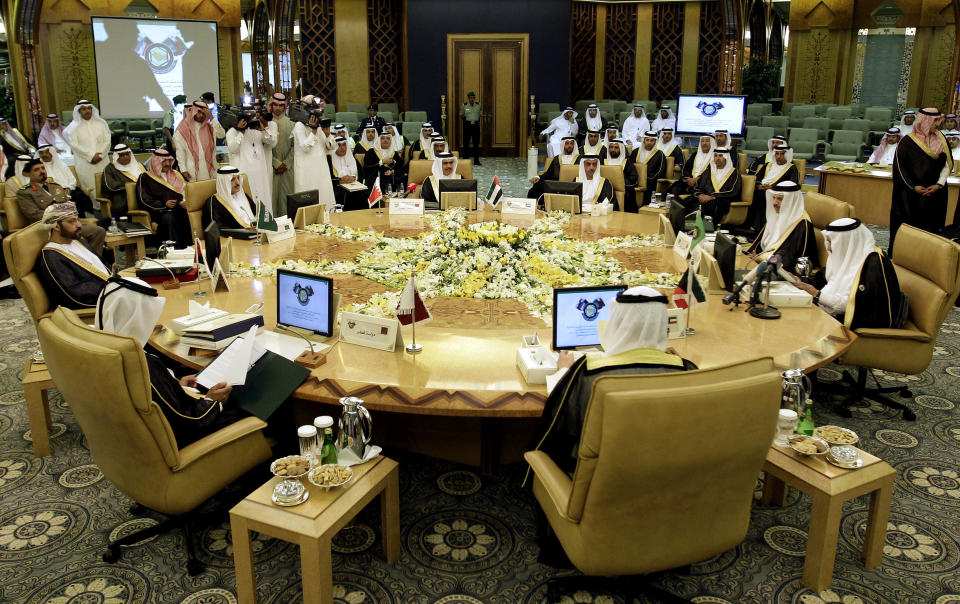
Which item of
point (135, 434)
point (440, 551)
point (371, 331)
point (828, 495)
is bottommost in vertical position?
point (440, 551)

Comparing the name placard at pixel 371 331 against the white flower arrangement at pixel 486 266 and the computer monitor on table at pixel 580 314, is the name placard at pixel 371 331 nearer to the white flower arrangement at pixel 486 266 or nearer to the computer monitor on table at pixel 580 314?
the white flower arrangement at pixel 486 266

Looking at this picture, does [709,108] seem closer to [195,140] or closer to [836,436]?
[195,140]

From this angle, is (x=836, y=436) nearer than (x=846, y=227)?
Yes

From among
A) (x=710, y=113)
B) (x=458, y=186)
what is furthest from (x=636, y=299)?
(x=710, y=113)

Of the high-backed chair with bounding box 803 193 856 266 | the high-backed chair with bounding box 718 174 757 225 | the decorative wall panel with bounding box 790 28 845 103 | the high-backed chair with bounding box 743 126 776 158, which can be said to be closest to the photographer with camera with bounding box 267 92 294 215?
the high-backed chair with bounding box 718 174 757 225

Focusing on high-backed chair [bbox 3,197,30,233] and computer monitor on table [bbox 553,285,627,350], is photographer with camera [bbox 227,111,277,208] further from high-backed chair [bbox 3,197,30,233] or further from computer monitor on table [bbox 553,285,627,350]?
computer monitor on table [bbox 553,285,627,350]

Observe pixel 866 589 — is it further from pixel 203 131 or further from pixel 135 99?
pixel 135 99

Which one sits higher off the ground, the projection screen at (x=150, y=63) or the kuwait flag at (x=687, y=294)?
the projection screen at (x=150, y=63)

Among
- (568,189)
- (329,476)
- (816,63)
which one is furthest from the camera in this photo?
(816,63)

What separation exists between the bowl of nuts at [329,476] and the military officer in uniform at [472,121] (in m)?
13.2

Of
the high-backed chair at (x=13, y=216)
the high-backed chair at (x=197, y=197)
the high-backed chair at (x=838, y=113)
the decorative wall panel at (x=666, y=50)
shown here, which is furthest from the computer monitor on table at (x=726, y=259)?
the decorative wall panel at (x=666, y=50)

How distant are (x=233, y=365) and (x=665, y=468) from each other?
1.77 m

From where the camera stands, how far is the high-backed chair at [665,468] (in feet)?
6.79

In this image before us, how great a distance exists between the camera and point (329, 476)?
2502mm
